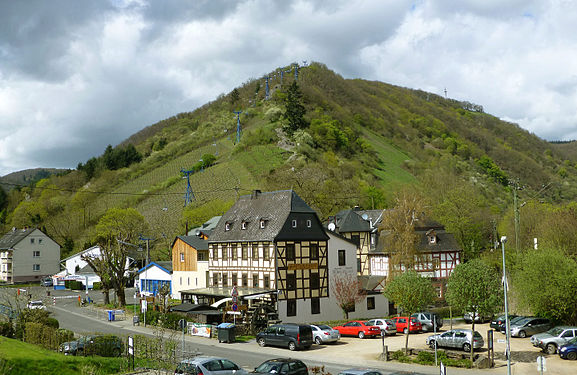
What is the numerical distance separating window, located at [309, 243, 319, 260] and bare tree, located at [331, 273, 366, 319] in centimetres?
278

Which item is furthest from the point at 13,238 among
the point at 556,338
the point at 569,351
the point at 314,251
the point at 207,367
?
the point at 569,351

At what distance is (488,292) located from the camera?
101 ft

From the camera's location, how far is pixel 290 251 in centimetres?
4903

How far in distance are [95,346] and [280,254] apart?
21.7 m

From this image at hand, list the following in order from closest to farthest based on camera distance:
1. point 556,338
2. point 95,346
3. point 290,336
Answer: point 95,346 < point 556,338 < point 290,336

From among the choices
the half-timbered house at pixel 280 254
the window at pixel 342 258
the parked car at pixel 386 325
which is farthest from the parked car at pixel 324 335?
the window at pixel 342 258

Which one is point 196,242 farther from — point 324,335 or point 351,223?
point 324,335

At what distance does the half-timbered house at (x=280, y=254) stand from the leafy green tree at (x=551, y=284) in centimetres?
1819

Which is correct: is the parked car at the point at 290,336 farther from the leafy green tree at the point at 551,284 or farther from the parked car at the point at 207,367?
the leafy green tree at the point at 551,284

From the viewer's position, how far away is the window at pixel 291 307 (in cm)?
4750

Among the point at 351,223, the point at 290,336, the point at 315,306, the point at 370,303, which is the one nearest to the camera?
the point at 290,336

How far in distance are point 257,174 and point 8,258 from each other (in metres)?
49.8

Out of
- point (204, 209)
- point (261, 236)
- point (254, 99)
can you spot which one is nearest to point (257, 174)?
point (204, 209)

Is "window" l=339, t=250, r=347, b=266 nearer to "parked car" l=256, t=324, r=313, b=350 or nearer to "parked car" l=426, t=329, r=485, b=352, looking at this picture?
"parked car" l=256, t=324, r=313, b=350
